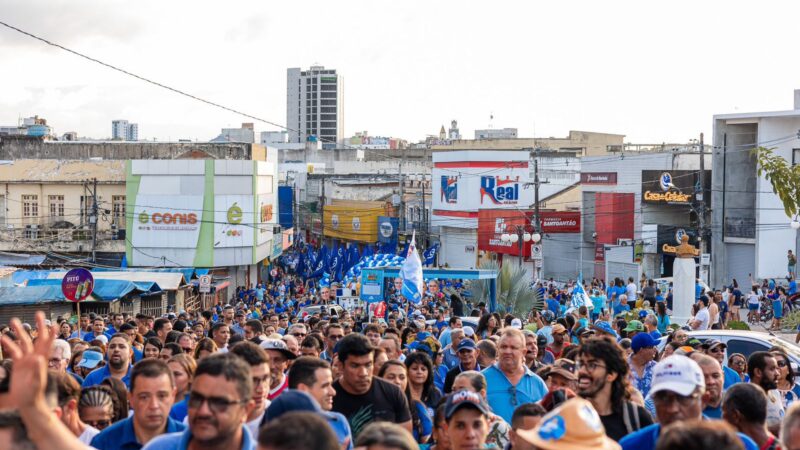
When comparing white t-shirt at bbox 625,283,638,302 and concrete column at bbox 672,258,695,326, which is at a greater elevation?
concrete column at bbox 672,258,695,326

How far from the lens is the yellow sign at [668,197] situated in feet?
164

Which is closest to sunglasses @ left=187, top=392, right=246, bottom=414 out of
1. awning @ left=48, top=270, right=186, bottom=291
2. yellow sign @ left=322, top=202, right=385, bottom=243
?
awning @ left=48, top=270, right=186, bottom=291

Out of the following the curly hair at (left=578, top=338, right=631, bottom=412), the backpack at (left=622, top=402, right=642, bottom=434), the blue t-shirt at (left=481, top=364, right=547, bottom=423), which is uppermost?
the curly hair at (left=578, top=338, right=631, bottom=412)

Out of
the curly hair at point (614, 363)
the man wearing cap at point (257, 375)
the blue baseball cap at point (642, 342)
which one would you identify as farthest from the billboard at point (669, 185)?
the man wearing cap at point (257, 375)

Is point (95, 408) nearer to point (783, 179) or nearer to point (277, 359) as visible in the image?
point (277, 359)

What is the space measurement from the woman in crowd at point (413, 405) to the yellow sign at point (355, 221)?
63114mm

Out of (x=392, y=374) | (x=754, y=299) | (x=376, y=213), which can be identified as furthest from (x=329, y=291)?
(x=376, y=213)

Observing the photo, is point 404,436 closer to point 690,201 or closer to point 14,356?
point 14,356

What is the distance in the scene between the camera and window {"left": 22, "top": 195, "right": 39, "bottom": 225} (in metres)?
56.7

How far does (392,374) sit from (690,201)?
4278 cm

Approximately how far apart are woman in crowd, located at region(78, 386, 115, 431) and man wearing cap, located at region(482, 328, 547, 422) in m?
2.89

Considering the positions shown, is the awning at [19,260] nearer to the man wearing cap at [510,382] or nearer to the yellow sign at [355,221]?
the yellow sign at [355,221]

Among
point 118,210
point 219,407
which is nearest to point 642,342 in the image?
point 219,407

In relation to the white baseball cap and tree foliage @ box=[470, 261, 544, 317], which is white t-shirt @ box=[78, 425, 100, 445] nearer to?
the white baseball cap
